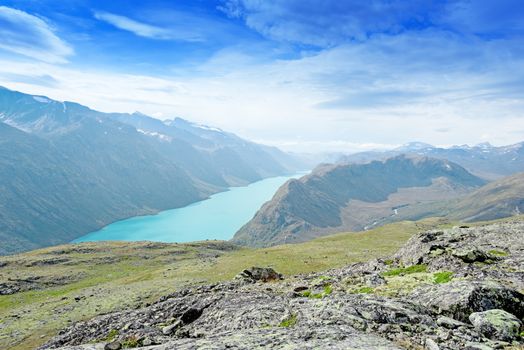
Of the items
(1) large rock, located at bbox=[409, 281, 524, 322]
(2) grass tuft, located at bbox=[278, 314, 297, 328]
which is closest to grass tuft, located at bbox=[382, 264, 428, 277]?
(1) large rock, located at bbox=[409, 281, 524, 322]

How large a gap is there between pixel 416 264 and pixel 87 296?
50.7m

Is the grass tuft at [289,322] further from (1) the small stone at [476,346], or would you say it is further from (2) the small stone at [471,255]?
(2) the small stone at [471,255]

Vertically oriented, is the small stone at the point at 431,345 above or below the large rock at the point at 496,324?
below

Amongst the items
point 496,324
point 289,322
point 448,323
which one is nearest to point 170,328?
point 289,322

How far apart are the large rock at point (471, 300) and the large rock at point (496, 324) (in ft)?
2.94

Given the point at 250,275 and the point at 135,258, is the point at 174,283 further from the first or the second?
the point at 135,258

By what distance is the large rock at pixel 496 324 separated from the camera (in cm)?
1403

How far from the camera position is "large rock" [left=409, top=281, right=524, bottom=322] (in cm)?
1619

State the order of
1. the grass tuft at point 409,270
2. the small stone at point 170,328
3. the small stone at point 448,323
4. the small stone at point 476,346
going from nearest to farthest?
the small stone at point 476,346, the small stone at point 448,323, the small stone at point 170,328, the grass tuft at point 409,270

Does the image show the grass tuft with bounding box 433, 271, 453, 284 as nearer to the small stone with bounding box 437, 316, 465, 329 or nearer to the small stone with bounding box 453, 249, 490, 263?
the small stone with bounding box 453, 249, 490, 263

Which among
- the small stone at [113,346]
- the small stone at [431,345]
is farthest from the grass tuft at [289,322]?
the small stone at [113,346]

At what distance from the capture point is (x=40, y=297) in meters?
65.9

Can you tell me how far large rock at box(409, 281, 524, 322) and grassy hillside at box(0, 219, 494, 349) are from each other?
37121mm

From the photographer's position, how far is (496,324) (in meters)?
14.5
